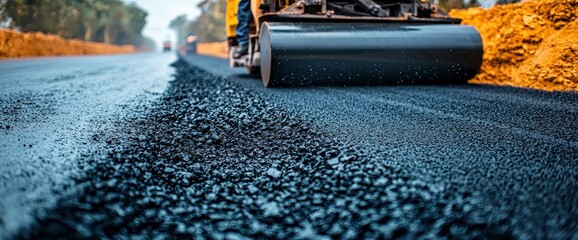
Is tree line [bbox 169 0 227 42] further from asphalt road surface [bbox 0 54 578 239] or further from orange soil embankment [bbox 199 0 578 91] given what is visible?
asphalt road surface [bbox 0 54 578 239]

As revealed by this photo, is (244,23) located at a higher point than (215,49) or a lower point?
lower

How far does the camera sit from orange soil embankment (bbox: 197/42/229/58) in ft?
75.8

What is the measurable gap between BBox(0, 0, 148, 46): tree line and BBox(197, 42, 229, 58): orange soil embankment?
14.2 meters

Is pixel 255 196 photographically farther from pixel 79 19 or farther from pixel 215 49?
pixel 79 19

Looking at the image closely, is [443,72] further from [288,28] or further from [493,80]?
[288,28]

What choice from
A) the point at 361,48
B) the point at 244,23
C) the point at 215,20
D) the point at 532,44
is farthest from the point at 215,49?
the point at 361,48

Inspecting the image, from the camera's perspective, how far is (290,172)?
58.8 inches

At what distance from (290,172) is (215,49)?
27.4 m

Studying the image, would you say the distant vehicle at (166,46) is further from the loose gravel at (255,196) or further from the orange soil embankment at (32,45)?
the loose gravel at (255,196)

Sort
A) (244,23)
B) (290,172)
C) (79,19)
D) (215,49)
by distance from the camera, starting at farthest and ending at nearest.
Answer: (79,19)
(215,49)
(244,23)
(290,172)

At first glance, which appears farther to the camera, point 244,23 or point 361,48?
point 244,23

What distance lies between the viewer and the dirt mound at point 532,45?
13.1ft

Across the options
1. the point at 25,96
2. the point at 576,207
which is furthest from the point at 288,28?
the point at 576,207

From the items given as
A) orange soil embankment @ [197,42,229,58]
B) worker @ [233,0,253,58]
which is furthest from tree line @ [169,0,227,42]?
worker @ [233,0,253,58]
